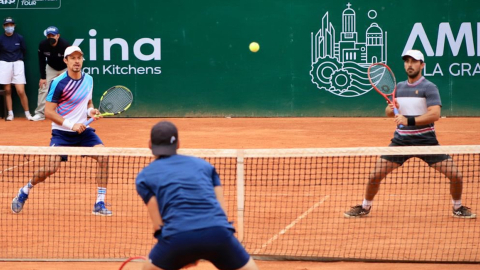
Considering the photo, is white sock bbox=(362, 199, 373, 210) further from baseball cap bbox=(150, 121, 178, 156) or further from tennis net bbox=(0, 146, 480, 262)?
baseball cap bbox=(150, 121, 178, 156)

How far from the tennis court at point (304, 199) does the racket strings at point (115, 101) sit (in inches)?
39.8

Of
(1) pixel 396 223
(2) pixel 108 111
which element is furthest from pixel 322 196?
(2) pixel 108 111

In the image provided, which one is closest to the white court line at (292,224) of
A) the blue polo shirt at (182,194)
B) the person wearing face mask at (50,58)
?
the blue polo shirt at (182,194)

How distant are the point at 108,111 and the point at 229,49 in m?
8.03

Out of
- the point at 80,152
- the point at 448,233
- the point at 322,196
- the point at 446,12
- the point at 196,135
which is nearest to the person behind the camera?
the point at 80,152

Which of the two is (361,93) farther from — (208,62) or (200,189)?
(200,189)

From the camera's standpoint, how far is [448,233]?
718 cm

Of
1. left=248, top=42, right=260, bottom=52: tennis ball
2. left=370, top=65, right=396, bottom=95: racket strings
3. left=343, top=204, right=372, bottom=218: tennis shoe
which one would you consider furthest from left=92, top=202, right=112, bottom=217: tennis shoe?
left=248, top=42, right=260, bottom=52: tennis ball

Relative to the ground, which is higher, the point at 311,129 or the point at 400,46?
the point at 400,46

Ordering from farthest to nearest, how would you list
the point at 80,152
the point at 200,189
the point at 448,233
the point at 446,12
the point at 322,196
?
the point at 446,12
the point at 322,196
the point at 448,233
the point at 80,152
the point at 200,189

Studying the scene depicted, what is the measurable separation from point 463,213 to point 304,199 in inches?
71.8

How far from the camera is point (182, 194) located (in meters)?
4.12

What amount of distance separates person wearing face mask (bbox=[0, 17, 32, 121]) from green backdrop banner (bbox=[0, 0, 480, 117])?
44 centimetres

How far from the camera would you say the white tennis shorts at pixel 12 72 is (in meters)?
16.5
